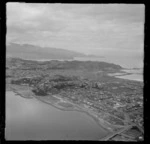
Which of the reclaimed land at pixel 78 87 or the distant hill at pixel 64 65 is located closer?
the reclaimed land at pixel 78 87

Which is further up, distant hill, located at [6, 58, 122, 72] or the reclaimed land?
distant hill, located at [6, 58, 122, 72]

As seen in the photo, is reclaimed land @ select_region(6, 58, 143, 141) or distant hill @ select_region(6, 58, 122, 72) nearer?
reclaimed land @ select_region(6, 58, 143, 141)

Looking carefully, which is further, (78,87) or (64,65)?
(64,65)

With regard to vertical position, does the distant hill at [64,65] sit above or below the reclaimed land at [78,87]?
above

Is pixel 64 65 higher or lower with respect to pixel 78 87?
higher
